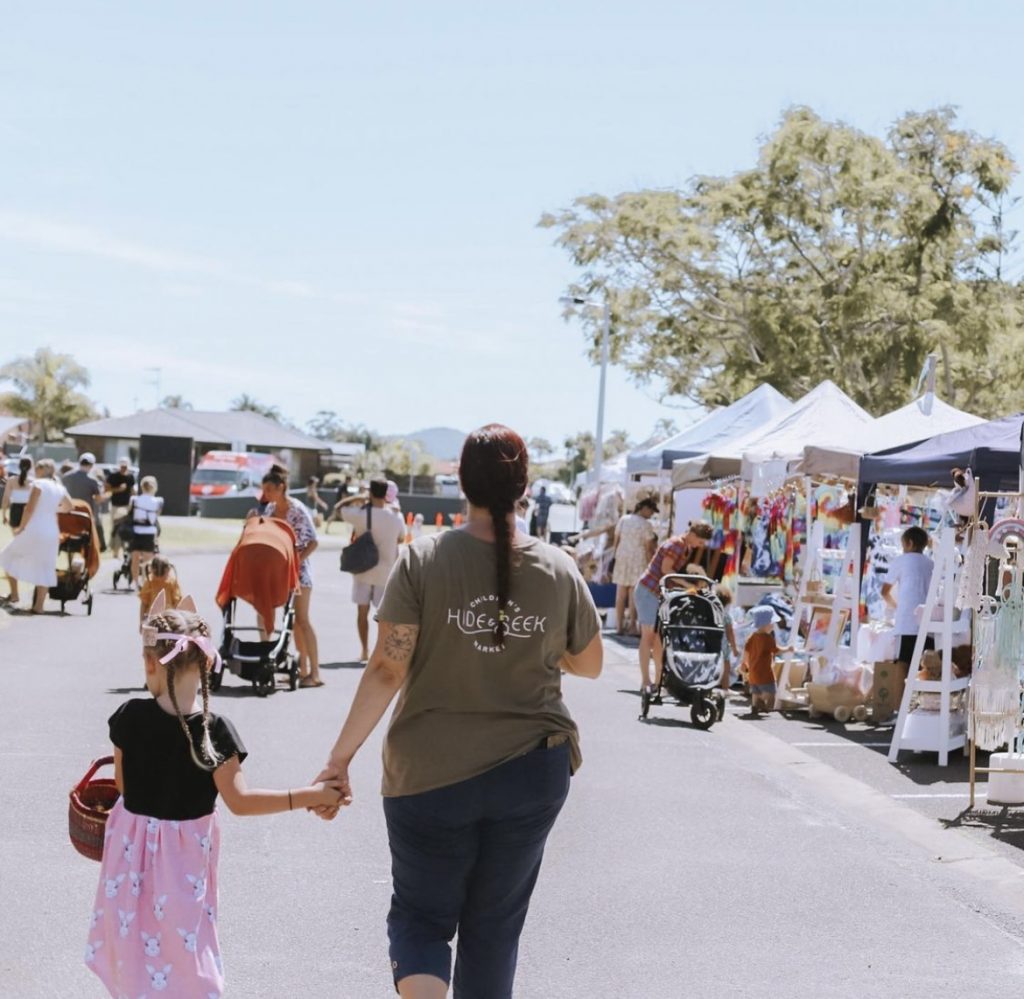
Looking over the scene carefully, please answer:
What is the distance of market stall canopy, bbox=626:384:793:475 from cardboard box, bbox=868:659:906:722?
8.91m

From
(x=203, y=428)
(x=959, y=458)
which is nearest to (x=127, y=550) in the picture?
(x=959, y=458)

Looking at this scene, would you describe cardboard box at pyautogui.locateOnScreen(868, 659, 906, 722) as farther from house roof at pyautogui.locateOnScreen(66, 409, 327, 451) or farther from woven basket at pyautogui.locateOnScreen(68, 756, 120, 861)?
house roof at pyautogui.locateOnScreen(66, 409, 327, 451)

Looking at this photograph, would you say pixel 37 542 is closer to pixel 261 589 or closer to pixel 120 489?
pixel 261 589

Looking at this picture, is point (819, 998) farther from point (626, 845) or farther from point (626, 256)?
point (626, 256)

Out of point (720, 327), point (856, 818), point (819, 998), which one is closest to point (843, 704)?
point (856, 818)

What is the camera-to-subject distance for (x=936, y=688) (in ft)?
40.9

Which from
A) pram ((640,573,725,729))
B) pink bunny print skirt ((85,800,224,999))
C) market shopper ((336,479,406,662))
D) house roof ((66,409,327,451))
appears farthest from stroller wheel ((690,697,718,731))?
house roof ((66,409,327,451))

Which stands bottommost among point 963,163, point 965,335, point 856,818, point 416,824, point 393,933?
point 856,818

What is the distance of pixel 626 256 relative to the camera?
1708 inches

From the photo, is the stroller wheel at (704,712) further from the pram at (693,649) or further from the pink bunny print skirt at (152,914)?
the pink bunny print skirt at (152,914)

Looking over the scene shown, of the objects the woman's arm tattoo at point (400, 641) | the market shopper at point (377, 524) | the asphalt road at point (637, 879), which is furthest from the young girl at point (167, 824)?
the market shopper at point (377, 524)

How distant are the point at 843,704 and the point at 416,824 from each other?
1146 centimetres

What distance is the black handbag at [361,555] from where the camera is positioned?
16.6 m

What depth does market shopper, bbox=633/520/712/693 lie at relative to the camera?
49.8 ft
